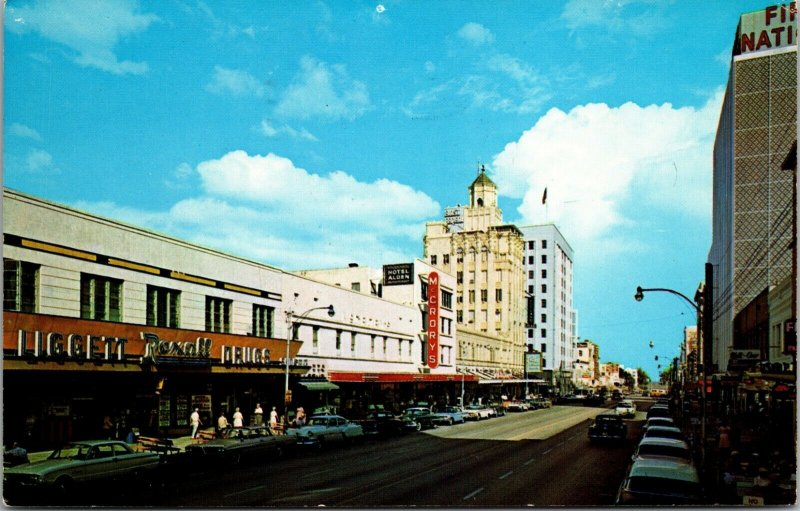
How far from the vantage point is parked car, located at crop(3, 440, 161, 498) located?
60.0ft

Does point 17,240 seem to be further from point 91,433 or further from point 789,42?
point 789,42

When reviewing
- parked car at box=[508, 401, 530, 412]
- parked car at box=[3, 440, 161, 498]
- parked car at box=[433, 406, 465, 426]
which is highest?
parked car at box=[3, 440, 161, 498]

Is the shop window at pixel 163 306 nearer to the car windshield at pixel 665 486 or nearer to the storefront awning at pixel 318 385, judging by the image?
the storefront awning at pixel 318 385

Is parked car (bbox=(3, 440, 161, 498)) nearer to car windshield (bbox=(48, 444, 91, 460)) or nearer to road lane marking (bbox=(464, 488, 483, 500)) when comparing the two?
car windshield (bbox=(48, 444, 91, 460))

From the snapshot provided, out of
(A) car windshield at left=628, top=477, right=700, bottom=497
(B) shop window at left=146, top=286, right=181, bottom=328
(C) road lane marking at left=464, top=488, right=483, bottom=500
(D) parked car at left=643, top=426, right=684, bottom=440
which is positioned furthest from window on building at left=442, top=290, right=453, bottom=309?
(A) car windshield at left=628, top=477, right=700, bottom=497

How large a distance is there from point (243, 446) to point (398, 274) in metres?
40.6

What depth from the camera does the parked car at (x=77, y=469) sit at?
720 inches

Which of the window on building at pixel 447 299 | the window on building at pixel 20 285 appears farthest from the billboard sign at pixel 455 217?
the window on building at pixel 20 285

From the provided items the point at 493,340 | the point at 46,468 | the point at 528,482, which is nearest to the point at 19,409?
the point at 46,468

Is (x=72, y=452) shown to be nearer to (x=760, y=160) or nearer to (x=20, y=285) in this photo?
(x=20, y=285)

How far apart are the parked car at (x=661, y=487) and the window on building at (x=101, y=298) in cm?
2249

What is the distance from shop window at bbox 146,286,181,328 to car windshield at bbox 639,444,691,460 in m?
22.5

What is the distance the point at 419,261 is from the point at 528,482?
153 ft

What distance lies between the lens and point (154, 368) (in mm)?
31938
